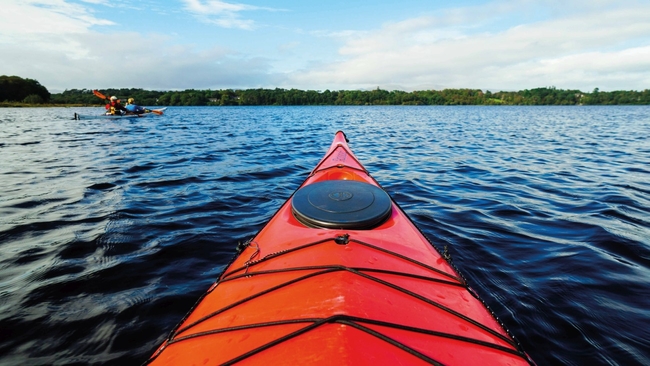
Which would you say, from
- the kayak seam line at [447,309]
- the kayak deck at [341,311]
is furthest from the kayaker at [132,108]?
the kayak seam line at [447,309]

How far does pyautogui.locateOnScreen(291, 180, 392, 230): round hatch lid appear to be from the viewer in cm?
254

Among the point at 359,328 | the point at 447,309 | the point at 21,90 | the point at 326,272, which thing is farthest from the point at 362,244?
the point at 21,90

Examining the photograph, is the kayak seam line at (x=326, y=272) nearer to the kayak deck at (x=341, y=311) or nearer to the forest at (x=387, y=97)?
the kayak deck at (x=341, y=311)

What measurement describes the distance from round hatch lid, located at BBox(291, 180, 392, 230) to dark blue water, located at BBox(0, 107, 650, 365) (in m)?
1.57

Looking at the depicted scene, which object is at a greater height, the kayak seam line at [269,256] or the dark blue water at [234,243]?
the kayak seam line at [269,256]

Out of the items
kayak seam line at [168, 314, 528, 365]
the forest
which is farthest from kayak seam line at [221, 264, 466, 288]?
the forest

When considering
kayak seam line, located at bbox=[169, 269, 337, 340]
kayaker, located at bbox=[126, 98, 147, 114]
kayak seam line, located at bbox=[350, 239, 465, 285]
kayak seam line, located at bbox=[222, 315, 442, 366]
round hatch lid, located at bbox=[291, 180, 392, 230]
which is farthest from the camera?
kayaker, located at bbox=[126, 98, 147, 114]

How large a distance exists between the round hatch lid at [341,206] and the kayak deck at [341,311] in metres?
0.07

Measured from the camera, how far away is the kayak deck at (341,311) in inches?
53.6

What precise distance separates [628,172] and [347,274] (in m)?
10.1

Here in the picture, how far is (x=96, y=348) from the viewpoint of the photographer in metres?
2.48

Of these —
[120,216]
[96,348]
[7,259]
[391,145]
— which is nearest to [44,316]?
[96,348]

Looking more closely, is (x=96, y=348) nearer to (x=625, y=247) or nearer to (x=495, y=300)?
(x=495, y=300)

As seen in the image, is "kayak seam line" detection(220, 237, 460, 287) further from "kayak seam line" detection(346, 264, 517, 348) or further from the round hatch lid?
"kayak seam line" detection(346, 264, 517, 348)
